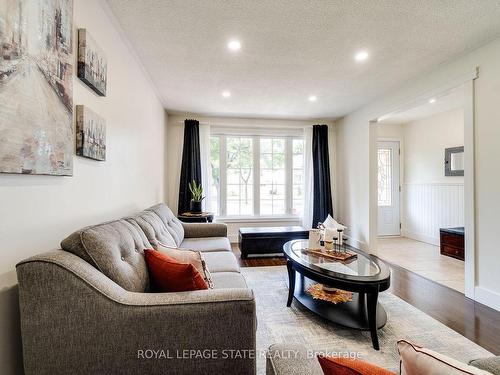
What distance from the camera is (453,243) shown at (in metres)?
3.96

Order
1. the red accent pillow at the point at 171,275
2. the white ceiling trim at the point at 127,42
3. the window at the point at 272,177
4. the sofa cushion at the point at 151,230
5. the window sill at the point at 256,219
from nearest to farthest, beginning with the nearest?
the red accent pillow at the point at 171,275 → the sofa cushion at the point at 151,230 → the white ceiling trim at the point at 127,42 → the window sill at the point at 256,219 → the window at the point at 272,177

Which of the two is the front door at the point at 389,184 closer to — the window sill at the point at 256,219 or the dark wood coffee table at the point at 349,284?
the window sill at the point at 256,219

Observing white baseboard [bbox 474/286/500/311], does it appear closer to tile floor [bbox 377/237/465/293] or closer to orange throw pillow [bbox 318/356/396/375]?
tile floor [bbox 377/237/465/293]

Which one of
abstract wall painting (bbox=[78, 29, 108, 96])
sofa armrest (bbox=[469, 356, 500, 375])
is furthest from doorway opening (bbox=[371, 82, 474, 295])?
abstract wall painting (bbox=[78, 29, 108, 96])

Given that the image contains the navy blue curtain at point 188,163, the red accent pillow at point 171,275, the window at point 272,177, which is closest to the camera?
the red accent pillow at point 171,275

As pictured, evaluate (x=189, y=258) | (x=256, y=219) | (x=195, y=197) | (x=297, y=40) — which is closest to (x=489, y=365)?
(x=189, y=258)

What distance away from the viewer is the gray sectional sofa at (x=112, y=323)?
945 mm

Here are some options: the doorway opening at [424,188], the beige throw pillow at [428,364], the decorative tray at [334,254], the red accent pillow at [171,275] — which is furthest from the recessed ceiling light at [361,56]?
the beige throw pillow at [428,364]

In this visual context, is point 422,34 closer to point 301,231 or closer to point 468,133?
point 468,133

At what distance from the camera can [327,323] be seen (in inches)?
81.4

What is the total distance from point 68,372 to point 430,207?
19.0 ft

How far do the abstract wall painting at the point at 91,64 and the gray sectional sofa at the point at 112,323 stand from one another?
101 centimetres

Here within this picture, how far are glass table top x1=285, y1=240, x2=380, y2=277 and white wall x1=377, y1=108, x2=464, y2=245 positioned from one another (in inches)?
132

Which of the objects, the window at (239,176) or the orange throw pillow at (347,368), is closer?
the orange throw pillow at (347,368)
